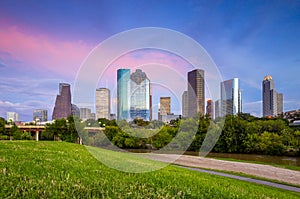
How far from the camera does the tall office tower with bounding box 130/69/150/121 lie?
480 inches

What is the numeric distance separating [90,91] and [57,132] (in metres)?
47.4

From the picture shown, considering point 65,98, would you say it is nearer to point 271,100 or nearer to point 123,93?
point 123,93

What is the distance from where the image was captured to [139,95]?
527 inches

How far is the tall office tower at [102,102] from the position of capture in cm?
1080

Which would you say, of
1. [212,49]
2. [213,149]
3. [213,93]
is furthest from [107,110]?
[213,149]

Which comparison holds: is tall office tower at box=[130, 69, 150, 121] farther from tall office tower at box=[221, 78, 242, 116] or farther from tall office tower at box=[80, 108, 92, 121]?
tall office tower at box=[221, 78, 242, 116]

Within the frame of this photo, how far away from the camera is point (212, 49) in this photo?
29.0 metres

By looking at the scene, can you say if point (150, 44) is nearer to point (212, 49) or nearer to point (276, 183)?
point (276, 183)

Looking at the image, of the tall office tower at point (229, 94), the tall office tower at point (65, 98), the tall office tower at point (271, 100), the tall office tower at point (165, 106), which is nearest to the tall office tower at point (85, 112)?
the tall office tower at point (165, 106)

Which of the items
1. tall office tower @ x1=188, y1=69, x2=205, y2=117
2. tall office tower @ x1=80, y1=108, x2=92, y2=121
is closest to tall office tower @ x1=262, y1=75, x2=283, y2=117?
tall office tower @ x1=188, y1=69, x2=205, y2=117

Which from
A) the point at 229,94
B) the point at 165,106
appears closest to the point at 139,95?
the point at 165,106

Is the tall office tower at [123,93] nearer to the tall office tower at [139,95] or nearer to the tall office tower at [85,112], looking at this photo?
the tall office tower at [139,95]

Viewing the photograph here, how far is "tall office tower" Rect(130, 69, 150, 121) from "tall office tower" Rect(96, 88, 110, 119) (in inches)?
55.1

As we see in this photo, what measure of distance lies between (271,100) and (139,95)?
443 feet
